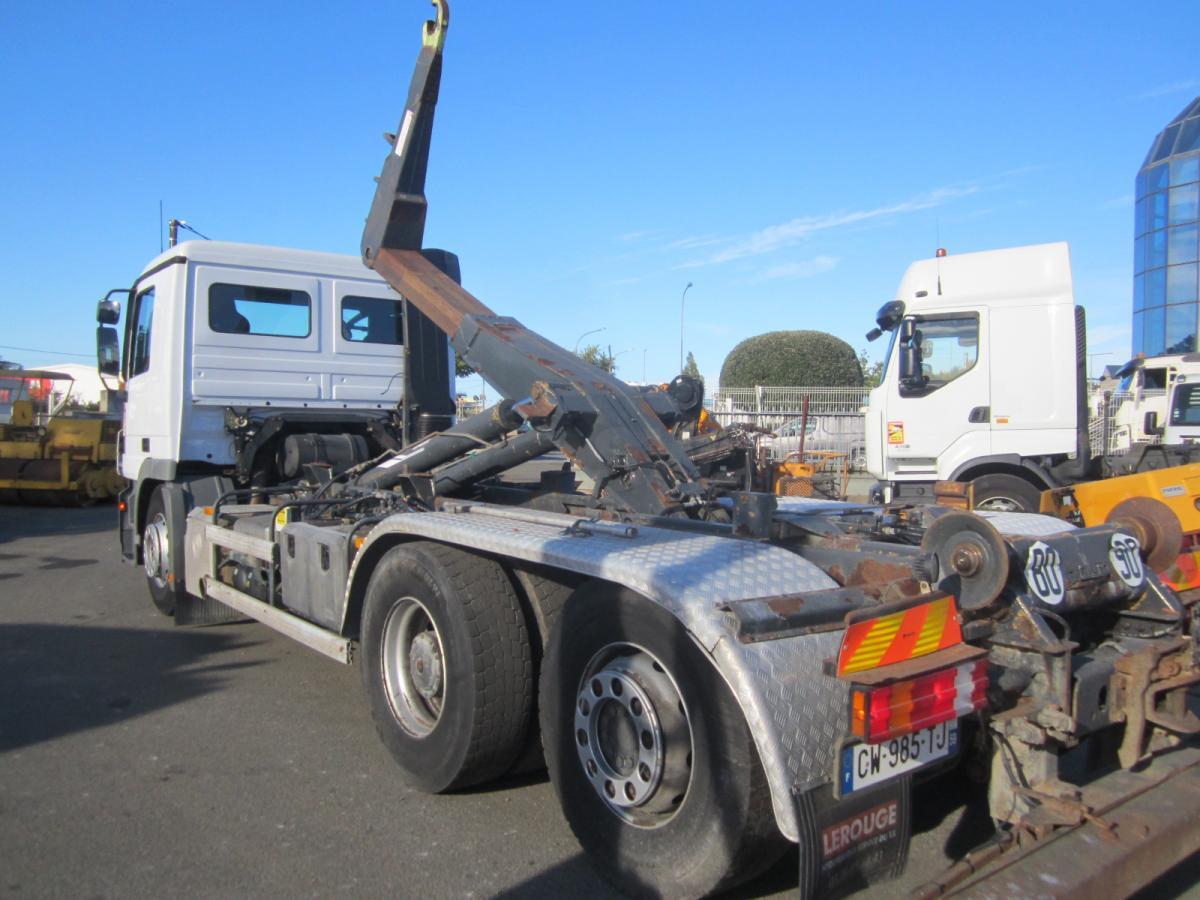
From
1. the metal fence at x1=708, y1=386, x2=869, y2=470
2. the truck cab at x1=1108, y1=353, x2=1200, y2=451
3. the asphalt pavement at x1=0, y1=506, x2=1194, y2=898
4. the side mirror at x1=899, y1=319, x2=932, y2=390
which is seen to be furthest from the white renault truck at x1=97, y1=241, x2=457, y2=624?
the metal fence at x1=708, y1=386, x2=869, y2=470

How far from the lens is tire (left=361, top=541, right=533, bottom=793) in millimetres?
3633

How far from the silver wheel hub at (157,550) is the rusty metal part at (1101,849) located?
6370mm

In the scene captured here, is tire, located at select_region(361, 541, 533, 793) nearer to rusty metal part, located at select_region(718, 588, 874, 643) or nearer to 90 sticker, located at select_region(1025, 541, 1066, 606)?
rusty metal part, located at select_region(718, 588, 874, 643)

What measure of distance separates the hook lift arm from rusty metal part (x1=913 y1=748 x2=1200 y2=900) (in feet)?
6.70

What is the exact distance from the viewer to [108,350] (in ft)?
26.1

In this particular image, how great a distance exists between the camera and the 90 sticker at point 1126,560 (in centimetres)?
324

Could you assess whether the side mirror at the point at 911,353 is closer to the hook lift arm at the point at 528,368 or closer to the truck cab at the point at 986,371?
the truck cab at the point at 986,371

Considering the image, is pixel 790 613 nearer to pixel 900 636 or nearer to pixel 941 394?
pixel 900 636

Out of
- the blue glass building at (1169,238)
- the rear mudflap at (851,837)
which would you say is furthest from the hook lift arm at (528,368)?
the blue glass building at (1169,238)

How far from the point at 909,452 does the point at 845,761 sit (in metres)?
7.21

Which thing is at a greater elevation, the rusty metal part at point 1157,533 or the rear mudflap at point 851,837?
the rusty metal part at point 1157,533

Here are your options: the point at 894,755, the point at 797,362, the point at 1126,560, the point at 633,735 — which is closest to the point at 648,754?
the point at 633,735

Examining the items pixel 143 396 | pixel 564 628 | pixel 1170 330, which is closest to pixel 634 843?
pixel 564 628

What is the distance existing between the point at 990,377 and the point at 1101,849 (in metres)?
7.00
